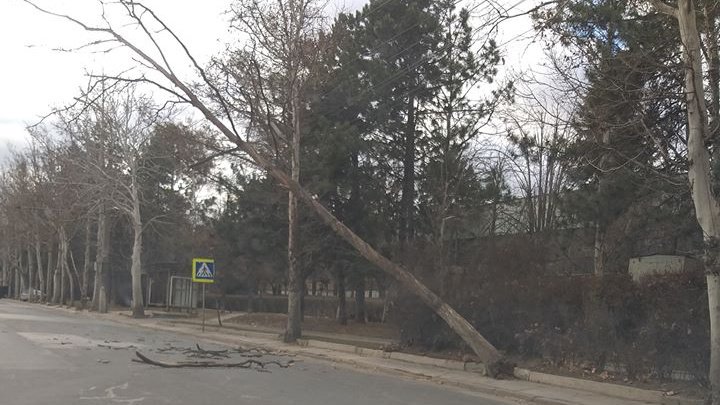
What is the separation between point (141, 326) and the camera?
3138 cm

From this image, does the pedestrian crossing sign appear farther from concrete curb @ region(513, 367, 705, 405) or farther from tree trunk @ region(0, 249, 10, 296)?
tree trunk @ region(0, 249, 10, 296)

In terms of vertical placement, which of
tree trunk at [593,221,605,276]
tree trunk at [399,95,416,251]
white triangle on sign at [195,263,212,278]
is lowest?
white triangle on sign at [195,263,212,278]

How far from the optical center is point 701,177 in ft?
35.2

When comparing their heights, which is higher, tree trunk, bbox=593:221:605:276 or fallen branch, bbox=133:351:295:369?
tree trunk, bbox=593:221:605:276

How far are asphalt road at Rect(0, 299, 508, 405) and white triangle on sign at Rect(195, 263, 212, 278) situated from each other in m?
9.11

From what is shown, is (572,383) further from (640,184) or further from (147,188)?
(147,188)

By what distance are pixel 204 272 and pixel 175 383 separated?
15600 millimetres

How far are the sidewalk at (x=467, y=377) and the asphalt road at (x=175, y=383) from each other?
718 mm

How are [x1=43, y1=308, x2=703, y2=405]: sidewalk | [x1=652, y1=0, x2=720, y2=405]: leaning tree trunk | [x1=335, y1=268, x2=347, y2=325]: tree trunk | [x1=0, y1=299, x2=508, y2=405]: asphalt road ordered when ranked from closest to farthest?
[x1=0, y1=299, x2=508, y2=405]: asphalt road
[x1=652, y1=0, x2=720, y2=405]: leaning tree trunk
[x1=43, y1=308, x2=703, y2=405]: sidewalk
[x1=335, y1=268, x2=347, y2=325]: tree trunk

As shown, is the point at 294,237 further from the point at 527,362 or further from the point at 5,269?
the point at 5,269

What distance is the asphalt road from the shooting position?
33.6 ft

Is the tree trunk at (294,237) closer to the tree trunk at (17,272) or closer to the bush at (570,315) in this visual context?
the bush at (570,315)

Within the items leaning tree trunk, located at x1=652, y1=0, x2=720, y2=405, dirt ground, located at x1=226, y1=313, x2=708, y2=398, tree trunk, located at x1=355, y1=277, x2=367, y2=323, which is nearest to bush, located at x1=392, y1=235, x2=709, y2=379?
dirt ground, located at x1=226, y1=313, x2=708, y2=398

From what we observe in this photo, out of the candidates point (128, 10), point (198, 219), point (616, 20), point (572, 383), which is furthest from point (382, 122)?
point (198, 219)
